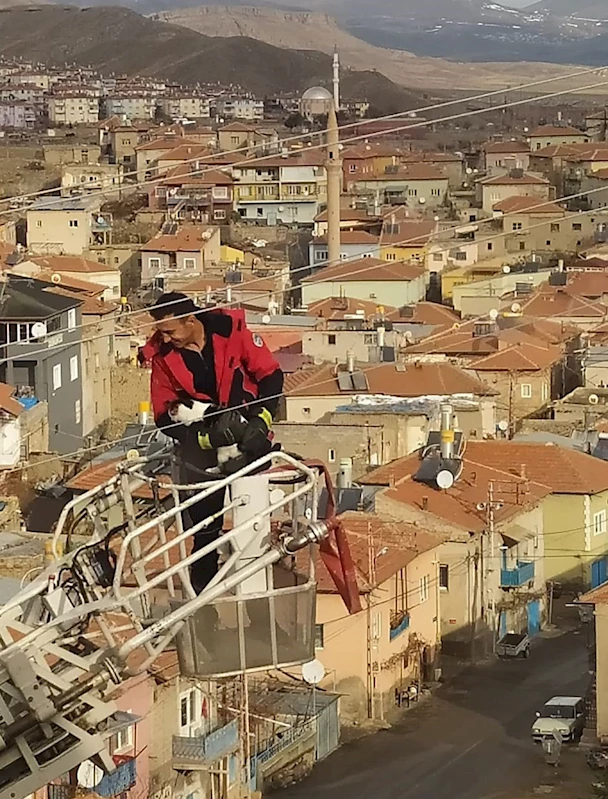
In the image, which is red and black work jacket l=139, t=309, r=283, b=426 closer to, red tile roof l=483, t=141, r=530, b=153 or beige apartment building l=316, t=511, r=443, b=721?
beige apartment building l=316, t=511, r=443, b=721

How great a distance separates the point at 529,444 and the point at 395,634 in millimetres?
4140

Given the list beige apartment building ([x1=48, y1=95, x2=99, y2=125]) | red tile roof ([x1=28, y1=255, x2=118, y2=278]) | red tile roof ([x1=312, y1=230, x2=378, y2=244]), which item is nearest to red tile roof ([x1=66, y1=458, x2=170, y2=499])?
red tile roof ([x1=28, y1=255, x2=118, y2=278])

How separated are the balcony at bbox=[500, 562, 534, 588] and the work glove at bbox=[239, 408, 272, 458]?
11.5 meters

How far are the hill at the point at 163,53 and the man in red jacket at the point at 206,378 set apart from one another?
89.5 meters

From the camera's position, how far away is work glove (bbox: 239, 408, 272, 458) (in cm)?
440

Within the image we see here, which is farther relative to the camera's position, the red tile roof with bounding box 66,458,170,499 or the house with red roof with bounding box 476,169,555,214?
the house with red roof with bounding box 476,169,555,214

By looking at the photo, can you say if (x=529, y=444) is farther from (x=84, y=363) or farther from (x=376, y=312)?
(x=376, y=312)

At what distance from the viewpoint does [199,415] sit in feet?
14.7

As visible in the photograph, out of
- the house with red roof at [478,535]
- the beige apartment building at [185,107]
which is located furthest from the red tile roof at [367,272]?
the beige apartment building at [185,107]

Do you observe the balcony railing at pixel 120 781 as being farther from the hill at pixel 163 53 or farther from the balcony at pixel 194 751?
the hill at pixel 163 53

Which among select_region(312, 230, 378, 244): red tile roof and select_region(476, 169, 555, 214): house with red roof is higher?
select_region(476, 169, 555, 214): house with red roof

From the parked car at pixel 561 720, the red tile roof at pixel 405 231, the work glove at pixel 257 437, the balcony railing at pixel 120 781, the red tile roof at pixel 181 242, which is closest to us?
the work glove at pixel 257 437

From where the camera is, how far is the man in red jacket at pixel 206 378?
4.44 metres

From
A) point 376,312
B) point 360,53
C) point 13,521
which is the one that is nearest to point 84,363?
point 376,312
